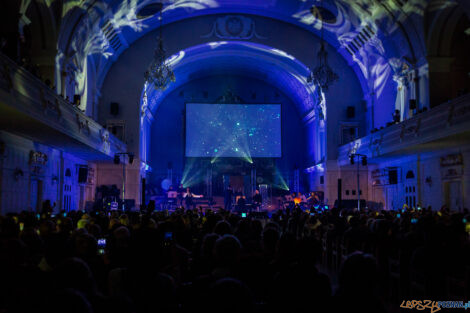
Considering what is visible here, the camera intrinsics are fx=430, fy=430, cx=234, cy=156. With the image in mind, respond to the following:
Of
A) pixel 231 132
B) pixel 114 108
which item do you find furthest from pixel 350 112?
pixel 114 108

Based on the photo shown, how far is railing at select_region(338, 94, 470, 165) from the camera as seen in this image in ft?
53.5

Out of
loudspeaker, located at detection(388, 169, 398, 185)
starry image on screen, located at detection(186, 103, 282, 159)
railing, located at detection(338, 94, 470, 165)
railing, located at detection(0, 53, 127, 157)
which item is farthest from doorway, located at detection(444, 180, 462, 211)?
railing, located at detection(0, 53, 127, 157)

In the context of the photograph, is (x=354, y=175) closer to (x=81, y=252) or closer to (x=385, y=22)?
(x=385, y=22)

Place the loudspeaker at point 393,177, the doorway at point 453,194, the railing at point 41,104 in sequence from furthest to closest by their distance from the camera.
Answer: the loudspeaker at point 393,177 → the doorway at point 453,194 → the railing at point 41,104

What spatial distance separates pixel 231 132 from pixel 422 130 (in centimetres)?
2009

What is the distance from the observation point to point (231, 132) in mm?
37375

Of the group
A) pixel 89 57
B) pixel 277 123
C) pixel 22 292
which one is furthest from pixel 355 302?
pixel 277 123

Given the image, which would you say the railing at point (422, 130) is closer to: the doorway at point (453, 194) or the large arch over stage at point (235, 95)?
the doorway at point (453, 194)

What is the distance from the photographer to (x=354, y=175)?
104ft

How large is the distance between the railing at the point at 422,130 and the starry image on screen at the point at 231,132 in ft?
36.5

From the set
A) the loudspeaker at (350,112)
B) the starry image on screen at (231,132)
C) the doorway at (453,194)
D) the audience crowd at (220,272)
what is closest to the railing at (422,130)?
the doorway at (453,194)

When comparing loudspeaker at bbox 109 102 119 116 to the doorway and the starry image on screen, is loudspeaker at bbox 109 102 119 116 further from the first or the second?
the doorway

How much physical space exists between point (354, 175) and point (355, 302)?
95.7 feet

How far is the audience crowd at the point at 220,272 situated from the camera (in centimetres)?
346
